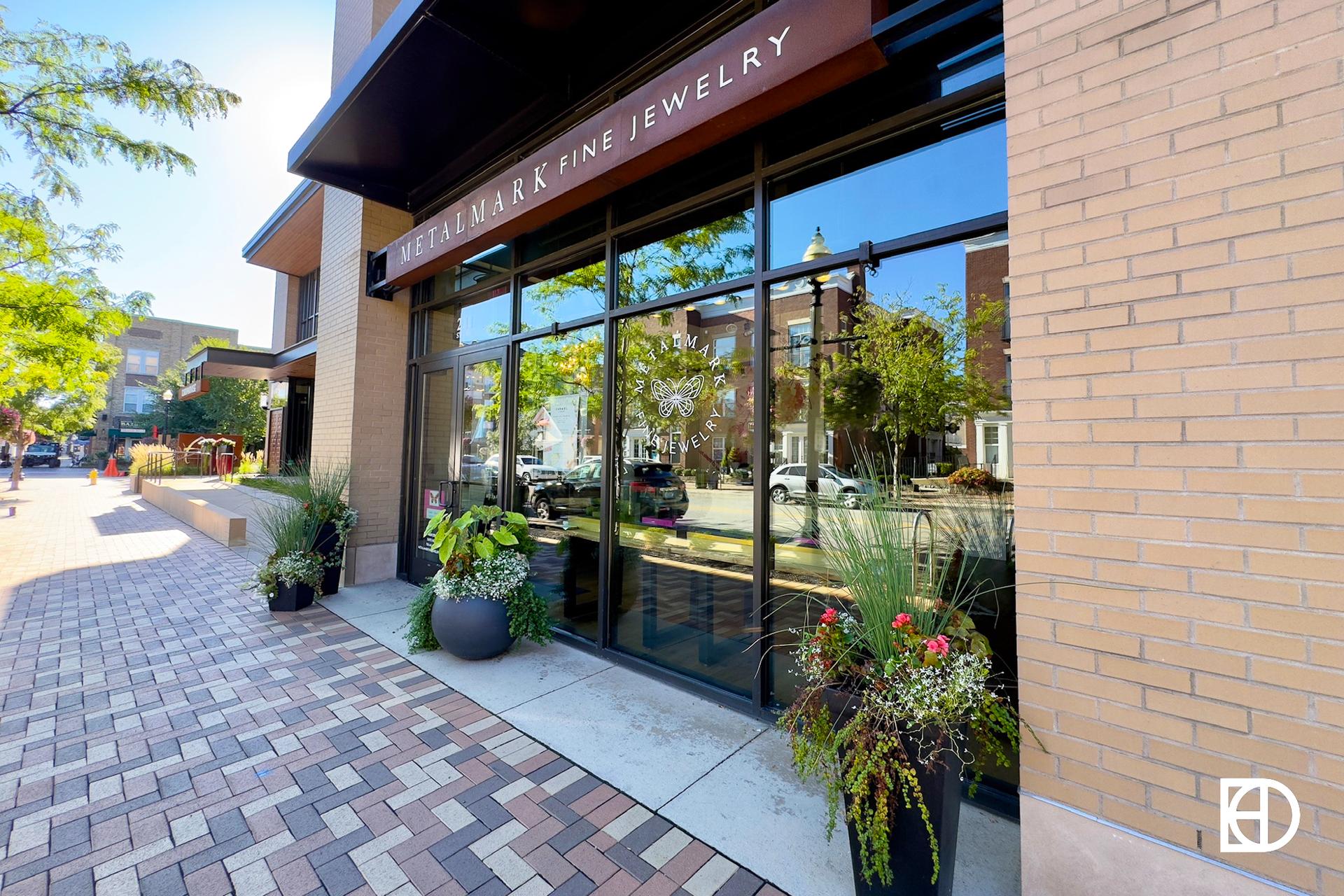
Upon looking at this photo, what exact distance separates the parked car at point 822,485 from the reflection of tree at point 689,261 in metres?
1.30

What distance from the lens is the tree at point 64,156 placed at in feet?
22.4

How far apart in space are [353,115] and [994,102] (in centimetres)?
509

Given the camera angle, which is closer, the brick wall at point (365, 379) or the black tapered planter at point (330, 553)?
the black tapered planter at point (330, 553)

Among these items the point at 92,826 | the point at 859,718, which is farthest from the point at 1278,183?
the point at 92,826

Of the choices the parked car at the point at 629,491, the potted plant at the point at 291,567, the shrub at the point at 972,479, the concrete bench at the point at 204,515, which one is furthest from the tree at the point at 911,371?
the concrete bench at the point at 204,515

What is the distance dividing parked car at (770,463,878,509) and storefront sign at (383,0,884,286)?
1915 mm

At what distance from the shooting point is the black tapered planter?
5.41 meters

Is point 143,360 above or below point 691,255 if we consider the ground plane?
above

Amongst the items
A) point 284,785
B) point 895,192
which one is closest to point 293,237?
point 284,785

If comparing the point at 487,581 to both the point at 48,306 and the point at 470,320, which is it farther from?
the point at 48,306

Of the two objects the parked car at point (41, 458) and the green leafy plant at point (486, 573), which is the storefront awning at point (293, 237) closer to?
the green leafy plant at point (486, 573)

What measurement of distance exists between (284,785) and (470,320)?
4.43 metres

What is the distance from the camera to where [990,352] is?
99.4 inches

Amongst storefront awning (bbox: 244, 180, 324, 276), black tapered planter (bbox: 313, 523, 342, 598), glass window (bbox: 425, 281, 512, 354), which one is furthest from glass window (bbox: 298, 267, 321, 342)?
black tapered planter (bbox: 313, 523, 342, 598)
